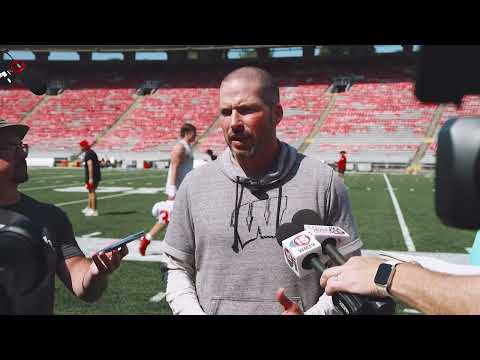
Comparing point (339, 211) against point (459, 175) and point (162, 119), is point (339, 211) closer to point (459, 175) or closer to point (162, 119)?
point (459, 175)

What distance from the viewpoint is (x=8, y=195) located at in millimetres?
2260

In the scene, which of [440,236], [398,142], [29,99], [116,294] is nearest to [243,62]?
[398,142]

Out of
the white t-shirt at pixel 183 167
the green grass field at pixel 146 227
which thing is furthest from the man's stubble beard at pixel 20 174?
the white t-shirt at pixel 183 167

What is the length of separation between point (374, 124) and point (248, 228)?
38.8 metres

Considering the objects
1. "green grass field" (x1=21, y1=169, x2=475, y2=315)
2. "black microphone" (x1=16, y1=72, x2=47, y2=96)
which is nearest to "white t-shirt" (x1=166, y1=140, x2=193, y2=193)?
"green grass field" (x1=21, y1=169, x2=475, y2=315)

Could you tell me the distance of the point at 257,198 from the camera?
7.20ft

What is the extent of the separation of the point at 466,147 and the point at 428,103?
0.68 ft

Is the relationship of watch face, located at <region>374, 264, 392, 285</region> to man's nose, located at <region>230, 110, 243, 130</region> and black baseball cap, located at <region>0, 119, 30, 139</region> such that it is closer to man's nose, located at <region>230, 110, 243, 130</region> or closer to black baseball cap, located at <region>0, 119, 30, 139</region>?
man's nose, located at <region>230, 110, 243, 130</region>

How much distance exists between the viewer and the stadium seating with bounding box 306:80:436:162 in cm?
3541

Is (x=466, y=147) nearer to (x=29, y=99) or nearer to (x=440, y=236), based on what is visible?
(x=440, y=236)

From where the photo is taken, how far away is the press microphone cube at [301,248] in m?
1.50

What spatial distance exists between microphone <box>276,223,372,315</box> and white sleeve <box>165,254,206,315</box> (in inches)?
23.7
